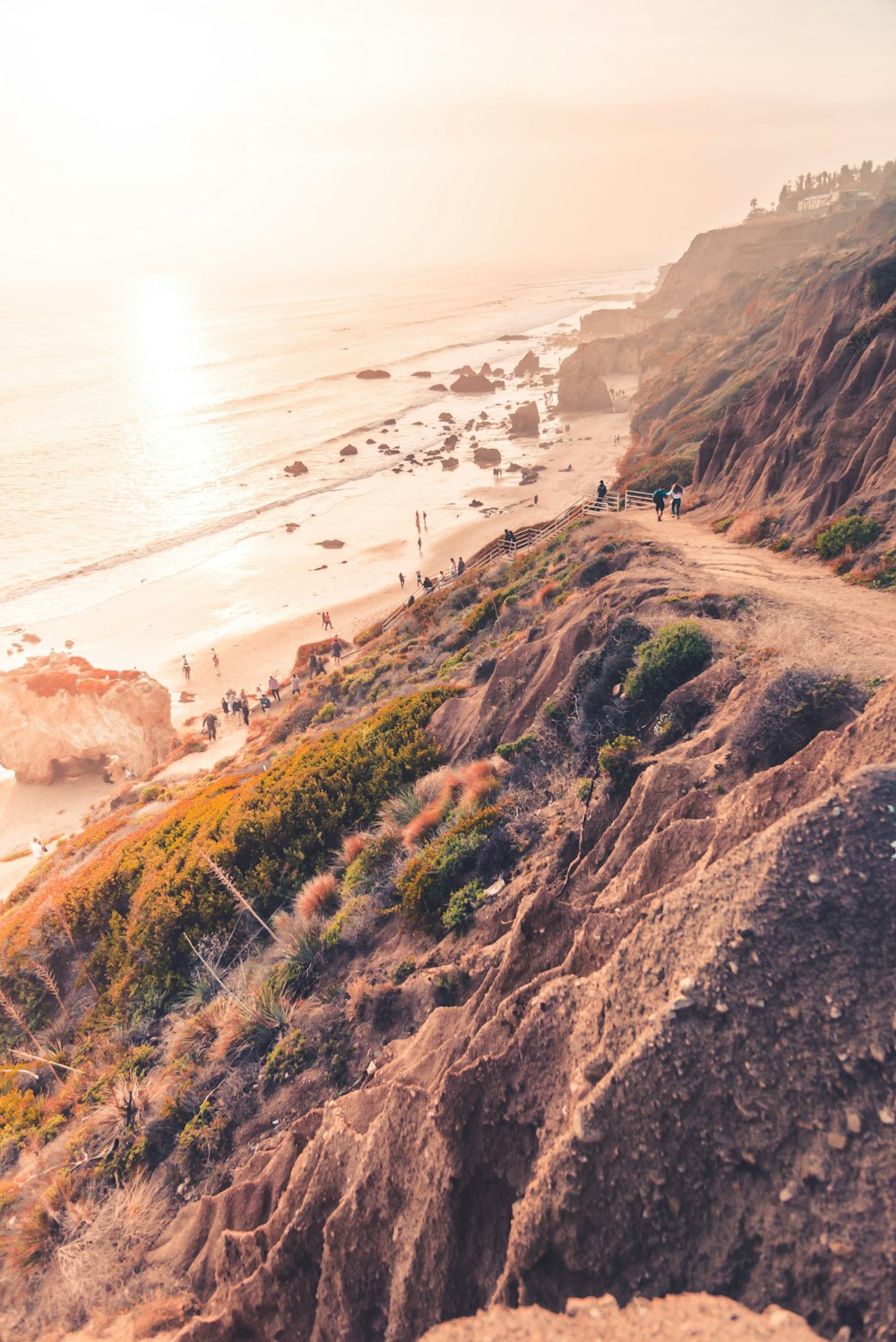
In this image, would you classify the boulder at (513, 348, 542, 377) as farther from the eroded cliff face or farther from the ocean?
the eroded cliff face

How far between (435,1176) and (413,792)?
8.32 meters

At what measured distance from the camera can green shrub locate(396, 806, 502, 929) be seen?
32.4 feet

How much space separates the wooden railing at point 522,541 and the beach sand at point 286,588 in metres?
3.69

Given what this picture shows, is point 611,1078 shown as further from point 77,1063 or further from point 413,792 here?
point 77,1063

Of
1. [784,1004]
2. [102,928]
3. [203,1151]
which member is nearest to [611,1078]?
[784,1004]

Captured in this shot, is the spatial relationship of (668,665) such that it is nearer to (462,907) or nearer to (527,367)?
(462,907)

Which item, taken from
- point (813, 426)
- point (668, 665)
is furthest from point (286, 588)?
point (668, 665)

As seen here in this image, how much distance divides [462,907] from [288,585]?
3707cm

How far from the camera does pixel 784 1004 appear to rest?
14.8 feet

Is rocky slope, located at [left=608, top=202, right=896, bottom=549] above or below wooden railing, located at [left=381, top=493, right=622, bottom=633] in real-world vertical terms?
above

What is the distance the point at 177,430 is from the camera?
270 ft

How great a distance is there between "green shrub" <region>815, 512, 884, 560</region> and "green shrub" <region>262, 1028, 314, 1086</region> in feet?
53.3

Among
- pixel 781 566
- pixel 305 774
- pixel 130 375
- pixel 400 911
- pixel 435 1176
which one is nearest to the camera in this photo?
pixel 435 1176

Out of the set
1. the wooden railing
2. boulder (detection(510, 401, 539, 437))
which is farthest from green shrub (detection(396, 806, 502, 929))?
boulder (detection(510, 401, 539, 437))
